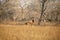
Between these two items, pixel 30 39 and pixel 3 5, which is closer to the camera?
pixel 30 39

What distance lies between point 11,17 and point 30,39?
0.80ft

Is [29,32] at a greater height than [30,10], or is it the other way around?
[30,10]

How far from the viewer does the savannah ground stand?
0.99m

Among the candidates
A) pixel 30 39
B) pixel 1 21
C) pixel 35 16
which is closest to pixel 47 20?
pixel 35 16

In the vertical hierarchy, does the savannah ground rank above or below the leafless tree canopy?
below

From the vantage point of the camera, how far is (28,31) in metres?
1.01

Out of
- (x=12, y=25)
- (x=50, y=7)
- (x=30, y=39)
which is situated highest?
(x=50, y=7)

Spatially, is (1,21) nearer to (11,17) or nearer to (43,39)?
(11,17)

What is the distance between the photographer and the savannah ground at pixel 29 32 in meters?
0.99

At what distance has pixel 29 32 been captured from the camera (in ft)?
3.31

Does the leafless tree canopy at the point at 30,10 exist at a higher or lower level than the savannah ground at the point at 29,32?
higher

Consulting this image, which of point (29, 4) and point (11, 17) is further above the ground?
point (29, 4)

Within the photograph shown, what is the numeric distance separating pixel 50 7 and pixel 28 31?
288 mm

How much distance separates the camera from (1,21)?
105 cm
